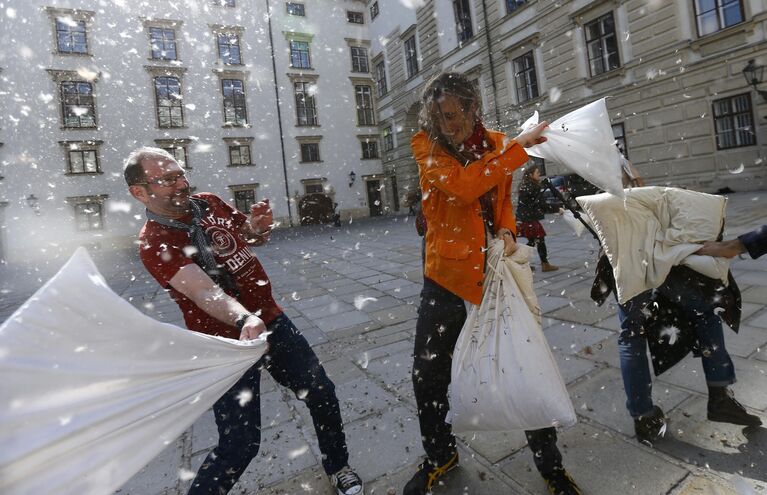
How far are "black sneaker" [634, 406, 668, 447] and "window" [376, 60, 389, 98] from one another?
26113 mm

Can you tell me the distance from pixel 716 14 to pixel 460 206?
1504cm

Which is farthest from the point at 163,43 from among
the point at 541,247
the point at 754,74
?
the point at 754,74

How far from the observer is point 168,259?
5.04ft

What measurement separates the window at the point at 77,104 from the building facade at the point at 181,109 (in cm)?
5

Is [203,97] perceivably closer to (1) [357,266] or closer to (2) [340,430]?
(1) [357,266]

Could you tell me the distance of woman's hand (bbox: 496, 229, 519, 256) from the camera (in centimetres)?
169

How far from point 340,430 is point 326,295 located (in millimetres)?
4498

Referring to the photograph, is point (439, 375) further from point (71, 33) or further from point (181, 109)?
point (71, 33)

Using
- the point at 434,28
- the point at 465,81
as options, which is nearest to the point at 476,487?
the point at 465,81

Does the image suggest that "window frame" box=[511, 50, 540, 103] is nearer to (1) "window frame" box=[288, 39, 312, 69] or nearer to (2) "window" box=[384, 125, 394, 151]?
(2) "window" box=[384, 125, 394, 151]

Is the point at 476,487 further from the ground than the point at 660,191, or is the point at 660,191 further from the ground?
the point at 660,191

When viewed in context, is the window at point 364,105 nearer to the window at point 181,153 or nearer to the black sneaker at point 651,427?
the window at point 181,153

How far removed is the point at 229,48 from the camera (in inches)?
984

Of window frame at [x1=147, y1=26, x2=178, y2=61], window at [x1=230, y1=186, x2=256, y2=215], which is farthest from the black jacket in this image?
window frame at [x1=147, y1=26, x2=178, y2=61]
